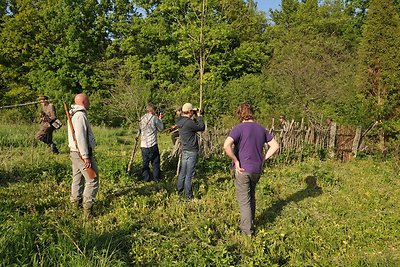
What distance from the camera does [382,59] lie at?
1473cm

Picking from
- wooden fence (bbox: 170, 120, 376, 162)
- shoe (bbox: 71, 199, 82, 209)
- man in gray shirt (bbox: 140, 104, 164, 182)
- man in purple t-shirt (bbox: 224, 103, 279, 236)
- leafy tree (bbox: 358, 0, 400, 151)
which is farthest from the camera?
leafy tree (bbox: 358, 0, 400, 151)

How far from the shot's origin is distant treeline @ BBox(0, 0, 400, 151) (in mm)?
22844

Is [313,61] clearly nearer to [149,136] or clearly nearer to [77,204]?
[149,136]

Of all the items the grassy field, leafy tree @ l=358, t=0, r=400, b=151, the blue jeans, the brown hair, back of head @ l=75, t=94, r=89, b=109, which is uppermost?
leafy tree @ l=358, t=0, r=400, b=151

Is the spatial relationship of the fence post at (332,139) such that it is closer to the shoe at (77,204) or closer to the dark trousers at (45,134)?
the dark trousers at (45,134)

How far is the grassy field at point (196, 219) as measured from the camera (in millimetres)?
3930

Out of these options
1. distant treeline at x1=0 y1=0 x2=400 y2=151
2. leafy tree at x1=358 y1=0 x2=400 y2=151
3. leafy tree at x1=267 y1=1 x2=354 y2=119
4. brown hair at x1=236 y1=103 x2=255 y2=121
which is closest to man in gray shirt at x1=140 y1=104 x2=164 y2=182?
brown hair at x1=236 y1=103 x2=255 y2=121

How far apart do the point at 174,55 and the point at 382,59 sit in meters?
16.0

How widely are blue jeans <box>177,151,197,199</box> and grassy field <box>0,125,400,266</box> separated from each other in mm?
219

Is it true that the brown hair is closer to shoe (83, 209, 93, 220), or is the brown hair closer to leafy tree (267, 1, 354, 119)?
shoe (83, 209, 93, 220)

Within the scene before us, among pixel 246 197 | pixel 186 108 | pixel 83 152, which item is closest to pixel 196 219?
pixel 246 197

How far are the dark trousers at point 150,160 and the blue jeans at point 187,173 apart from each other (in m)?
1.13

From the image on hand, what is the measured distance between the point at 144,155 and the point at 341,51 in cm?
2321

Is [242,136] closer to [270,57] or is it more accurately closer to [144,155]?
[144,155]
